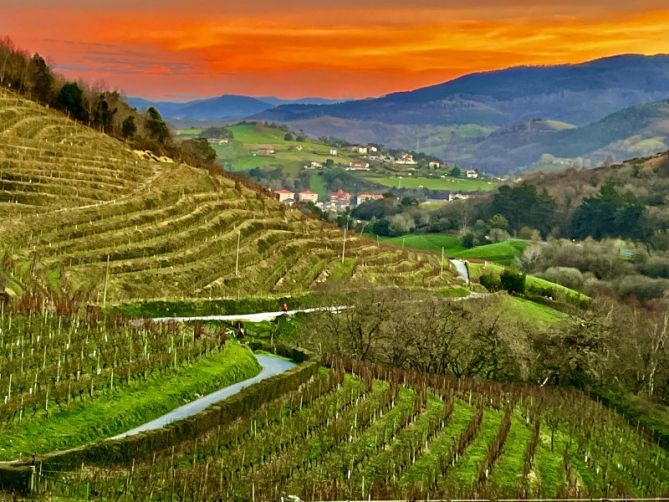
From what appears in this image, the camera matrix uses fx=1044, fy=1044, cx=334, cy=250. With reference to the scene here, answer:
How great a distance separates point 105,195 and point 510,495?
52562 mm

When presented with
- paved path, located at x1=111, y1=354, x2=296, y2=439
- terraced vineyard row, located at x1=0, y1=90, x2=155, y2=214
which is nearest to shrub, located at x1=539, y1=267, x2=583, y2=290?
terraced vineyard row, located at x1=0, y1=90, x2=155, y2=214

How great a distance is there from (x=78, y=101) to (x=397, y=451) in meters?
78.0

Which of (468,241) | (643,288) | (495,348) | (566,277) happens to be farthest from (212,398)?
(468,241)

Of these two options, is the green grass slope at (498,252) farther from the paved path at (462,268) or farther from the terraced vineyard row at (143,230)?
the terraced vineyard row at (143,230)

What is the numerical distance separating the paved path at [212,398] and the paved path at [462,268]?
5764cm

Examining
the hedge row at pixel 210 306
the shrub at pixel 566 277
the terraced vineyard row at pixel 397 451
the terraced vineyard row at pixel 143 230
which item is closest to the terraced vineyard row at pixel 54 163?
the terraced vineyard row at pixel 143 230

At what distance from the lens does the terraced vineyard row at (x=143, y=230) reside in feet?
203

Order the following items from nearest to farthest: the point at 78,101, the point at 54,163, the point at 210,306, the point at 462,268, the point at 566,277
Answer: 1. the point at 210,306
2. the point at 54,163
3. the point at 78,101
4. the point at 462,268
5. the point at 566,277

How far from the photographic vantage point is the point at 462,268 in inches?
4564

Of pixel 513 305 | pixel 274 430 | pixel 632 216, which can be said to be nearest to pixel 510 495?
pixel 274 430

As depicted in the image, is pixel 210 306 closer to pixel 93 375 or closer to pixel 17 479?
pixel 93 375

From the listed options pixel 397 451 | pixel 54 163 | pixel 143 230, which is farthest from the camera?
pixel 54 163

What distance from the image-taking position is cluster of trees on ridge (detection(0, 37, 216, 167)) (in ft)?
336

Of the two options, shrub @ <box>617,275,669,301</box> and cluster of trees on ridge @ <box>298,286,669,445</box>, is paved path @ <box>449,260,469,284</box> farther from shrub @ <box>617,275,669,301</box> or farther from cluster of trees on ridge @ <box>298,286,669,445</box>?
cluster of trees on ridge @ <box>298,286,669,445</box>
